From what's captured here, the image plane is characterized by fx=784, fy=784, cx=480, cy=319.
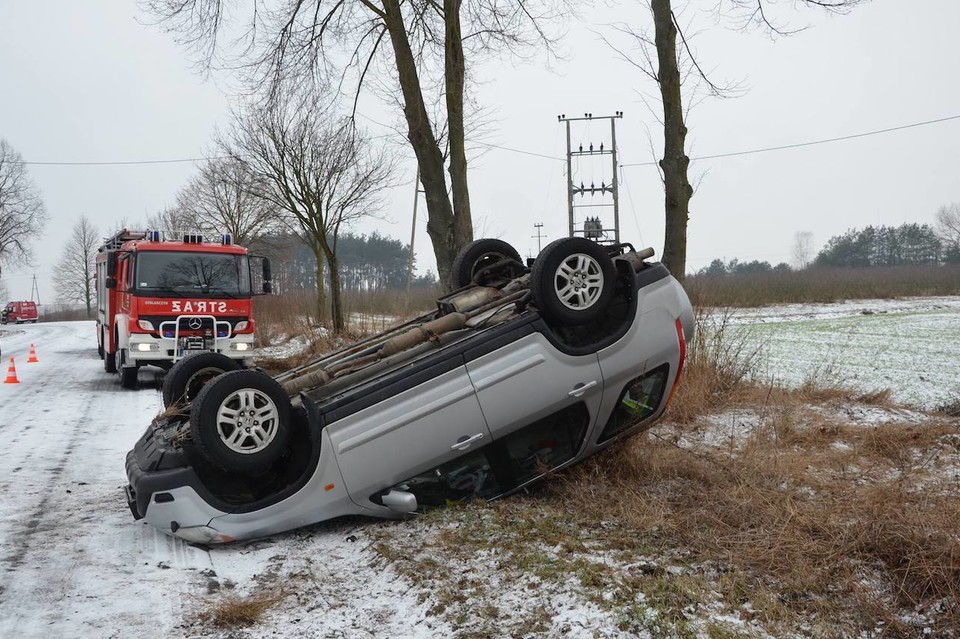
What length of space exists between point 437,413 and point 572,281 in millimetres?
1283

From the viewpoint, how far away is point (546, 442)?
211 inches

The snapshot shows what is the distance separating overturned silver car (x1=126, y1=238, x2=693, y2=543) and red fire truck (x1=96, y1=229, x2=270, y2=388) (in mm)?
8021

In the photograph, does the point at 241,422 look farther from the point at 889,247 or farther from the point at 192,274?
the point at 889,247

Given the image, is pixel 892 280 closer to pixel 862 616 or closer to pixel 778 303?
pixel 778 303

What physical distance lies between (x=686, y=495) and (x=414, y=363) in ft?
6.75

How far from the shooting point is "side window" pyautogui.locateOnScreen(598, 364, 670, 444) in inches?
217

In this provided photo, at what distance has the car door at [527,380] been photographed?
503 cm

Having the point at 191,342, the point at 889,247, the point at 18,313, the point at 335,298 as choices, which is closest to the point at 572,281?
the point at 191,342

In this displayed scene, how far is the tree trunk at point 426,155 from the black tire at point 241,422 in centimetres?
623

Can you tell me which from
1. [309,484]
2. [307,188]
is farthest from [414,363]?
[307,188]

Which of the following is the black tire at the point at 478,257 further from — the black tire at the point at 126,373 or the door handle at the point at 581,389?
the black tire at the point at 126,373

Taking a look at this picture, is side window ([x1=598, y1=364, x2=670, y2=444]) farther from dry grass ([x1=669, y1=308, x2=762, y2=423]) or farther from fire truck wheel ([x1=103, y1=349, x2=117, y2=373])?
fire truck wheel ([x1=103, y1=349, x2=117, y2=373])

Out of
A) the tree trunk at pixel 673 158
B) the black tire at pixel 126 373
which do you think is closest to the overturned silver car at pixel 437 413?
the tree trunk at pixel 673 158

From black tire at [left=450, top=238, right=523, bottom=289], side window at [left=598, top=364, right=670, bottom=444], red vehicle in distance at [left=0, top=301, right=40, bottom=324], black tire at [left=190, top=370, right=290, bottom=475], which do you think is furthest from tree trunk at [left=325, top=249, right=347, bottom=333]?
red vehicle in distance at [left=0, top=301, right=40, bottom=324]
